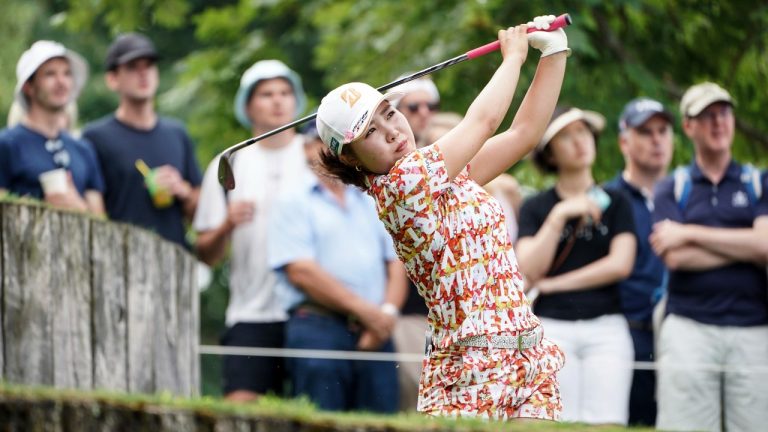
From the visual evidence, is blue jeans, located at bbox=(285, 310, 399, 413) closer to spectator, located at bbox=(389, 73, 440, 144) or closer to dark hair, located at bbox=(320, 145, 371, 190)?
spectator, located at bbox=(389, 73, 440, 144)

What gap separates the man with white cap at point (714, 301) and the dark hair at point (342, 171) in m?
3.08

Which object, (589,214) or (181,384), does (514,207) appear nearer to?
(589,214)

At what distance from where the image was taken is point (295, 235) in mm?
8664

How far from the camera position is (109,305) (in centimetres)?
684

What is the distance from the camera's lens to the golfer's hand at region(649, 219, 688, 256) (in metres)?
8.12

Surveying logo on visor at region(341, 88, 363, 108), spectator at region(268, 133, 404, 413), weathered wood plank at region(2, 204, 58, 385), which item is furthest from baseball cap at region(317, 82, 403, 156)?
spectator at region(268, 133, 404, 413)

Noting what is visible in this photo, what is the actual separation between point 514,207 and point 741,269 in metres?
1.61

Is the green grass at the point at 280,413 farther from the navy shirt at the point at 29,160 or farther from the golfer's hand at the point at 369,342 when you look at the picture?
the golfer's hand at the point at 369,342

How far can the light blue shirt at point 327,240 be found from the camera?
8.67 m

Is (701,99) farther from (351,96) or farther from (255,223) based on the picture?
(351,96)

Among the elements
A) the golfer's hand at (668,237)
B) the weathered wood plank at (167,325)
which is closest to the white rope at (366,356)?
the golfer's hand at (668,237)

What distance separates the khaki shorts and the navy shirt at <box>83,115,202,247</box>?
3770mm

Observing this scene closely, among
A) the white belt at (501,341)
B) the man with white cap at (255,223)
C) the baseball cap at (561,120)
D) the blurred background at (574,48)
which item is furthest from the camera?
the blurred background at (574,48)

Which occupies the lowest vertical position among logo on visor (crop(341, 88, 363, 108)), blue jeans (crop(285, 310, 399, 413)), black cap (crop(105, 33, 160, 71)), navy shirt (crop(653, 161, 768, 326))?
blue jeans (crop(285, 310, 399, 413))
